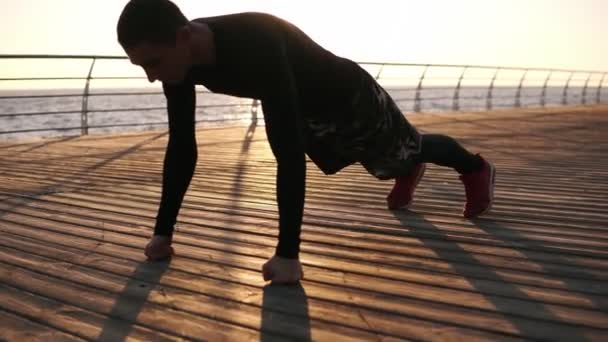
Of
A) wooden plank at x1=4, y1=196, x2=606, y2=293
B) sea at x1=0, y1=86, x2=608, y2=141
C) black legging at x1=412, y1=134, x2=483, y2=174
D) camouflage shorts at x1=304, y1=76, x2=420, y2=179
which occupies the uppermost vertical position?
camouflage shorts at x1=304, y1=76, x2=420, y2=179

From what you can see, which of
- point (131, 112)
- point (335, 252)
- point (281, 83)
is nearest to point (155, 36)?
point (281, 83)

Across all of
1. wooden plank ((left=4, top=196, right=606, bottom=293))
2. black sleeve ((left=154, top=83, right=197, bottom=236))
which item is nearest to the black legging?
wooden plank ((left=4, top=196, right=606, bottom=293))

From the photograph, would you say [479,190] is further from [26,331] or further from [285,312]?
[26,331]

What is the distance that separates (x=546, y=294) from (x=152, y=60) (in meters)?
1.45

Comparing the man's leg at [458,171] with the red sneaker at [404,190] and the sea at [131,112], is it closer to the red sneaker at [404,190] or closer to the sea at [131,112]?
Result: the red sneaker at [404,190]

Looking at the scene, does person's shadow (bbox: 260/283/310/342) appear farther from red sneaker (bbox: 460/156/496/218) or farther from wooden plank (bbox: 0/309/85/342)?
red sneaker (bbox: 460/156/496/218)

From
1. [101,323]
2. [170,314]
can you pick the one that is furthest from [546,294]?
[101,323]

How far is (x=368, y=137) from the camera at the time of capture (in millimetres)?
2449

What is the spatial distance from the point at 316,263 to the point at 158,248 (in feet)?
2.03

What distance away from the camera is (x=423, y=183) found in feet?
13.5

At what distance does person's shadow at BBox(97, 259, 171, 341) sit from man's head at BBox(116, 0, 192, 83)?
71 centimetres

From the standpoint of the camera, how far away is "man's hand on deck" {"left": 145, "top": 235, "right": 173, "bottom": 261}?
7.52 feet

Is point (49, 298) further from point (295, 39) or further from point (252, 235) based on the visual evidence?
point (295, 39)

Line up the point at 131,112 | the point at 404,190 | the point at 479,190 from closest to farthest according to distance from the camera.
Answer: the point at 479,190 → the point at 404,190 → the point at 131,112
